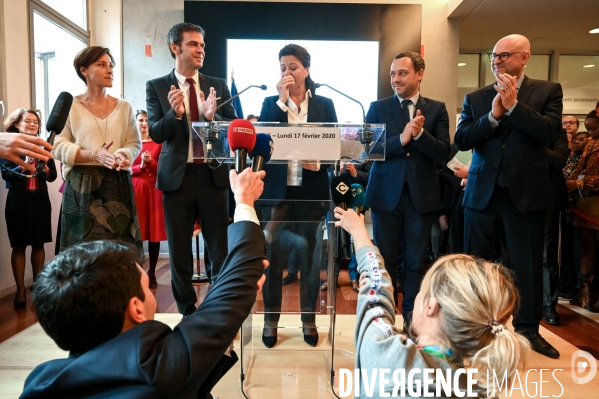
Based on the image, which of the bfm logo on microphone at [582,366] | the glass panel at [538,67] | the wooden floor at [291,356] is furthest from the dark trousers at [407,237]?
the glass panel at [538,67]

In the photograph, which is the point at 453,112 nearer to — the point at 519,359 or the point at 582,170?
the point at 582,170

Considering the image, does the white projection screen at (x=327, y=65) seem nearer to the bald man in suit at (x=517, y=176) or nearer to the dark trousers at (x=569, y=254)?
the dark trousers at (x=569, y=254)

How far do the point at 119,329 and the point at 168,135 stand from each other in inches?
61.6

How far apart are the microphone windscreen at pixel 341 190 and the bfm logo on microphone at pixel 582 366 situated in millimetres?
1550

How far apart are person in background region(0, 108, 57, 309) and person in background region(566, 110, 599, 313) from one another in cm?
418

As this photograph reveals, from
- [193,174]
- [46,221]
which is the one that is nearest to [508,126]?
[193,174]

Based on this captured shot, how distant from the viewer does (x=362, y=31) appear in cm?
499

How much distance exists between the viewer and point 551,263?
11.0ft

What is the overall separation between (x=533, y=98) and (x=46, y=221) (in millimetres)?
3639

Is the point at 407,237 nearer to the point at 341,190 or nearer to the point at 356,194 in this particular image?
the point at 356,194

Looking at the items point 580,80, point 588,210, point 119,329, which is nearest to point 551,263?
point 588,210

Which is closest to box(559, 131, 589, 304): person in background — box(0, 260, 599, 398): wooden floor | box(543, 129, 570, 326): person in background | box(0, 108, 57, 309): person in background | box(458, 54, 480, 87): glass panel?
box(543, 129, 570, 326): person in background

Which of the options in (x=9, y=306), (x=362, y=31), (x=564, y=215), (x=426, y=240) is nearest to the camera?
(x=426, y=240)

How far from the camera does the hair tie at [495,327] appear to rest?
3.02ft
